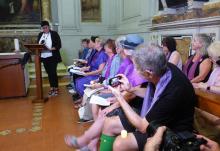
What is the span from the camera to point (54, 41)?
17.1 ft

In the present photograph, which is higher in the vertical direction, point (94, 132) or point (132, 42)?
point (132, 42)

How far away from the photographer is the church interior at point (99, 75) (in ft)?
6.36

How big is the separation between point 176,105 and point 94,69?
10.1 feet

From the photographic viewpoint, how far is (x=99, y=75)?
14.2 ft

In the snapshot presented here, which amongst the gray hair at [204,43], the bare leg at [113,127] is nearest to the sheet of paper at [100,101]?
the bare leg at [113,127]

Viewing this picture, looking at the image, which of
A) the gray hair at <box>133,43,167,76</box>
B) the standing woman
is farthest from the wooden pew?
the standing woman

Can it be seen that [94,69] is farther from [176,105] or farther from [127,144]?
[176,105]

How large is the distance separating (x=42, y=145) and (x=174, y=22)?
2750 mm

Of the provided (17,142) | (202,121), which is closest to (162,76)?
(202,121)

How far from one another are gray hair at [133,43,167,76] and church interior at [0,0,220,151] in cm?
2

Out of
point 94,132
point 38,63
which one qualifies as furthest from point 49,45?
point 94,132

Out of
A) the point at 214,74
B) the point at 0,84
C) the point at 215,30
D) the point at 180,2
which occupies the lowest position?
the point at 0,84

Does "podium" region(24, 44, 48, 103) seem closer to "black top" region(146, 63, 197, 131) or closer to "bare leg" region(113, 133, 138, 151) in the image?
"bare leg" region(113, 133, 138, 151)

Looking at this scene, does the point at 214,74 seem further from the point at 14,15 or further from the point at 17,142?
the point at 14,15
